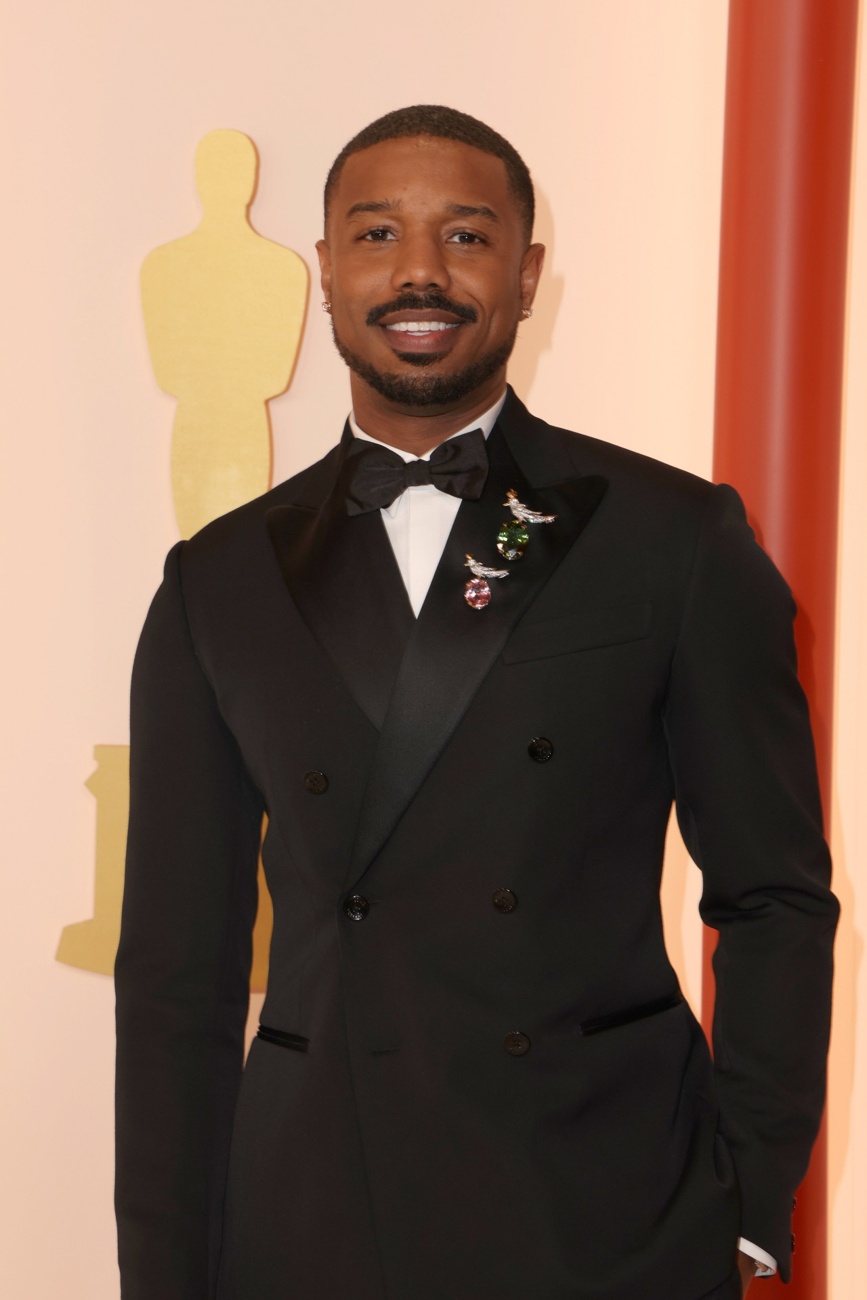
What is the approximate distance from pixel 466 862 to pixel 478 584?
0.90ft

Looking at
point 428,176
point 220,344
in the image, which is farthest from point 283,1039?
point 220,344

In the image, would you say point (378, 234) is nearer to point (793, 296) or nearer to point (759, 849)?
point (759, 849)

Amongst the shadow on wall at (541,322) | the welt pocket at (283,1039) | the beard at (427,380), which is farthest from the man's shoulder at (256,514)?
the shadow on wall at (541,322)

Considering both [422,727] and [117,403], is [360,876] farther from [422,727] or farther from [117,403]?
[117,403]

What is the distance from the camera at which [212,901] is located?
4.94 feet

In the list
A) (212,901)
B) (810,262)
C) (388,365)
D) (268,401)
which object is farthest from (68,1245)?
(810,262)

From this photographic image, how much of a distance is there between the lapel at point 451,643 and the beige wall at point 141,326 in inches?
41.2

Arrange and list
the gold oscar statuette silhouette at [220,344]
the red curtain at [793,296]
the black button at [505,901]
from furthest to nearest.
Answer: the gold oscar statuette silhouette at [220,344] < the red curtain at [793,296] < the black button at [505,901]

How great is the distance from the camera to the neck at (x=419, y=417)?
59.9 inches

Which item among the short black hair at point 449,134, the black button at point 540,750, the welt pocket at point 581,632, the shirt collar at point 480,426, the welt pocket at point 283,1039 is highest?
the short black hair at point 449,134

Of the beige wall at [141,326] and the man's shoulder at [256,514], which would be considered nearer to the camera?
the man's shoulder at [256,514]

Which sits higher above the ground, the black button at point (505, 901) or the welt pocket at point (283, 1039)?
the black button at point (505, 901)

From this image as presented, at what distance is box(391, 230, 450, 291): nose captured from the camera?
1411 millimetres

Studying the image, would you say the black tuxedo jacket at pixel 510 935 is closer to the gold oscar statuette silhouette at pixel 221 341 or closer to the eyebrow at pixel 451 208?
the eyebrow at pixel 451 208
